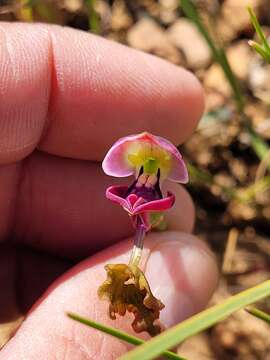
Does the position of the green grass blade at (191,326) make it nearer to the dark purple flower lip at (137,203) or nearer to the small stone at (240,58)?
the dark purple flower lip at (137,203)

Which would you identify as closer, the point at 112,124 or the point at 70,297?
the point at 70,297

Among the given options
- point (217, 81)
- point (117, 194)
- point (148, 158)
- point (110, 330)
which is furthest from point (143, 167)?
point (217, 81)

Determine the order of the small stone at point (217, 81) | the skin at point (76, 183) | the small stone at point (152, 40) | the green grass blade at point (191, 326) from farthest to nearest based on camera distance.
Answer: the small stone at point (152, 40) → the small stone at point (217, 81) → the skin at point (76, 183) → the green grass blade at point (191, 326)

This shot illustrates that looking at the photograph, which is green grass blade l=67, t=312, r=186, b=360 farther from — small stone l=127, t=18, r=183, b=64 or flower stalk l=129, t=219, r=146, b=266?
small stone l=127, t=18, r=183, b=64

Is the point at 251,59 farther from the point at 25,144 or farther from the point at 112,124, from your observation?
the point at 25,144

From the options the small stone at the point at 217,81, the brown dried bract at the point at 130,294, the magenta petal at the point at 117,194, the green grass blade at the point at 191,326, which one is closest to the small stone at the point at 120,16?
the small stone at the point at 217,81

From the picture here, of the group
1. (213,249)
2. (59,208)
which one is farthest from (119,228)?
(213,249)
